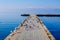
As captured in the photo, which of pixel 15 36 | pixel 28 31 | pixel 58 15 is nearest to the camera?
pixel 15 36

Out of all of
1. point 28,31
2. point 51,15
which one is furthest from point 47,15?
point 28,31

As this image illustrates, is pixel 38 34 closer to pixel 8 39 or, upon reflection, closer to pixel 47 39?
pixel 47 39

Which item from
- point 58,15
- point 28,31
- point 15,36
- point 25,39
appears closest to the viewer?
point 25,39

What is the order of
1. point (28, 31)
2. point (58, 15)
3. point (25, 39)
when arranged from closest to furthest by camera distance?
point (25, 39), point (28, 31), point (58, 15)

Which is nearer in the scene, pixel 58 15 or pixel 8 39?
pixel 8 39

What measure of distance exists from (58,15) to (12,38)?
7.81 meters

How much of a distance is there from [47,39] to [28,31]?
55 cm

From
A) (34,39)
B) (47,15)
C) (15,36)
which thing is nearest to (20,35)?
(15,36)

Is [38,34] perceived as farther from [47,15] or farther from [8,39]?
[47,15]

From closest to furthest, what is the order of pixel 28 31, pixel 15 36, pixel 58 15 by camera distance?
pixel 15 36 → pixel 28 31 → pixel 58 15

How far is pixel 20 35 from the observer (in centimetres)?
356

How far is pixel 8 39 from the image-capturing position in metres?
3.39

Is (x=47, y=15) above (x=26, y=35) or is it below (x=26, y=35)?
above

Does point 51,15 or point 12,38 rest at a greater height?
point 51,15
